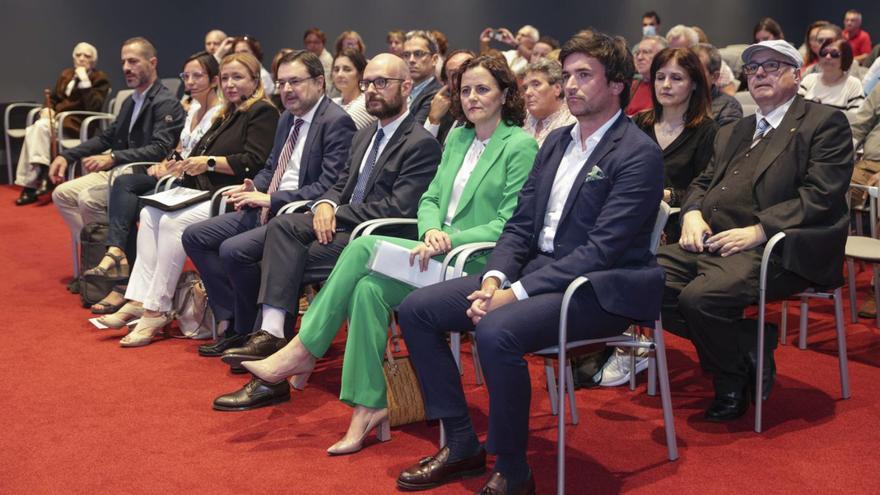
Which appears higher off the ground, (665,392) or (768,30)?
(768,30)

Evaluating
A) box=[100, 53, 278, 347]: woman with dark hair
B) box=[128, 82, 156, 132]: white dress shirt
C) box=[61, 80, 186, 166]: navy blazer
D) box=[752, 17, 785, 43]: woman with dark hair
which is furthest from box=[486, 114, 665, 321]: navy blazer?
box=[752, 17, 785, 43]: woman with dark hair

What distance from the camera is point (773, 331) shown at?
3584 millimetres

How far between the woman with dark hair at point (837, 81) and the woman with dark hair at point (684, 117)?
8.02ft

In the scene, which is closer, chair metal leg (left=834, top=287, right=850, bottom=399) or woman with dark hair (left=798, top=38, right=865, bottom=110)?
chair metal leg (left=834, top=287, right=850, bottom=399)

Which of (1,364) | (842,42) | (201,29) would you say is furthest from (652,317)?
(201,29)

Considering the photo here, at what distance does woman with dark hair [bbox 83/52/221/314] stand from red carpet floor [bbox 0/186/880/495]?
699 millimetres

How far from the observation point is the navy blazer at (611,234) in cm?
290

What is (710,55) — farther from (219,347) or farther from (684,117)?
(219,347)

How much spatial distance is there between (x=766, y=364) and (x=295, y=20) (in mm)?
9144

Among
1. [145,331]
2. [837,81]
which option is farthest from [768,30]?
[145,331]

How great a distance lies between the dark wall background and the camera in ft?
33.7

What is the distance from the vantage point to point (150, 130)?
5.88m

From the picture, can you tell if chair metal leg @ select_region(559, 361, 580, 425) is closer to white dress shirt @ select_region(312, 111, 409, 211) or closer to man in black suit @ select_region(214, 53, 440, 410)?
man in black suit @ select_region(214, 53, 440, 410)

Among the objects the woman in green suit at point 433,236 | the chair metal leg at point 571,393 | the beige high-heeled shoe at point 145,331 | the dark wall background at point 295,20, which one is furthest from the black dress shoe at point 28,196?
the chair metal leg at point 571,393
